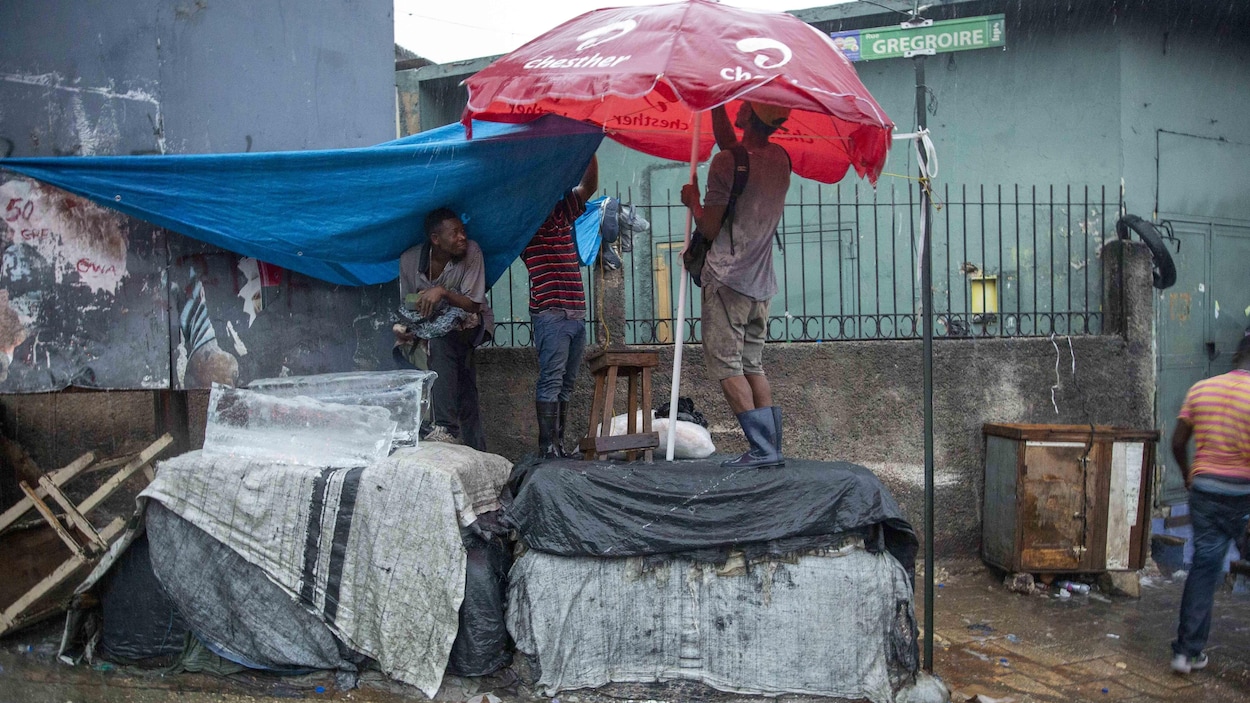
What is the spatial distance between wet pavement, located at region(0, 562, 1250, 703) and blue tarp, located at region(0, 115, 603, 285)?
2.20 m

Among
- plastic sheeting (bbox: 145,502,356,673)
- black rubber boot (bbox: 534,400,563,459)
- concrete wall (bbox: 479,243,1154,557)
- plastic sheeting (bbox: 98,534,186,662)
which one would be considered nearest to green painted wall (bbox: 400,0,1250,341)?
concrete wall (bbox: 479,243,1154,557)

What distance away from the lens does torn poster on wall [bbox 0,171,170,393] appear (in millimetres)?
4566

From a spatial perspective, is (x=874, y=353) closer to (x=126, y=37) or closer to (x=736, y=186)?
→ (x=736, y=186)

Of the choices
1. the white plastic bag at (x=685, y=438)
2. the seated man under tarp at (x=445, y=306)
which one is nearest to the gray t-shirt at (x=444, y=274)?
the seated man under tarp at (x=445, y=306)

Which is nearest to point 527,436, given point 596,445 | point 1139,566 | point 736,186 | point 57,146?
point 596,445

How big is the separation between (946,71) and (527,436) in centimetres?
608

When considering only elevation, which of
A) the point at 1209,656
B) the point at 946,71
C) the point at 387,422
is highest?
the point at 946,71

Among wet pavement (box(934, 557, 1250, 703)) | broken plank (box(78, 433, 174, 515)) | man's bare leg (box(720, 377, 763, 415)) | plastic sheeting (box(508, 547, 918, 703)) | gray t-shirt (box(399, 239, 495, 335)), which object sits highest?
gray t-shirt (box(399, 239, 495, 335))

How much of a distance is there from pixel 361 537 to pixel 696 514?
1.56 meters

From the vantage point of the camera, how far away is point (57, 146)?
15.2 ft

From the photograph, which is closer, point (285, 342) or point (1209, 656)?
point (1209, 656)

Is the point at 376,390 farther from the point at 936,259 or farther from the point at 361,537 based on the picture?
the point at 936,259

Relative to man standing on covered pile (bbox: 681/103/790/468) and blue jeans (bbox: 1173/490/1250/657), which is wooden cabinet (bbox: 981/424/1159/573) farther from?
man standing on covered pile (bbox: 681/103/790/468)

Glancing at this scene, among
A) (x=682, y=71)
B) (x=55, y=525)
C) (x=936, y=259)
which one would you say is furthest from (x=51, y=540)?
(x=936, y=259)
